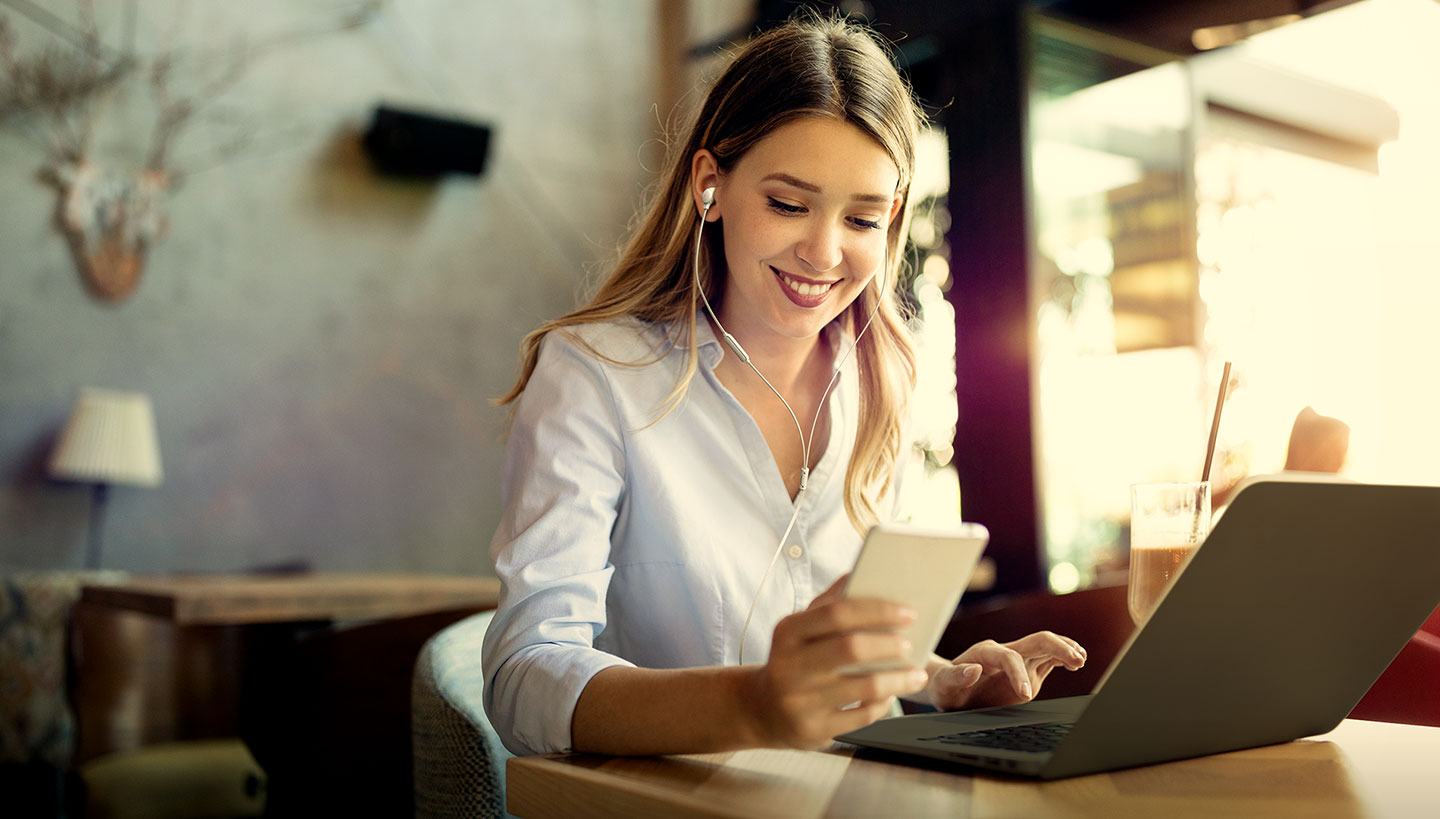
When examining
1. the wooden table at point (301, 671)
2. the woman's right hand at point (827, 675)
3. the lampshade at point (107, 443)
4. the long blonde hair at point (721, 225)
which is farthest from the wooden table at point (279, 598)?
the woman's right hand at point (827, 675)

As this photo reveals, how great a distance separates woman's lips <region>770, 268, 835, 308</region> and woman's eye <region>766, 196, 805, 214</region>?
0.23ft

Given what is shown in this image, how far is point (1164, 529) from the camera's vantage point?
0.97 metres

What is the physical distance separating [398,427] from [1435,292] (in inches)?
150

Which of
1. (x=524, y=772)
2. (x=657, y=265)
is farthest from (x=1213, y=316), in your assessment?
(x=524, y=772)

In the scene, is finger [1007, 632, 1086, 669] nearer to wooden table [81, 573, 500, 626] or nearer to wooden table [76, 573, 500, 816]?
wooden table [76, 573, 500, 816]

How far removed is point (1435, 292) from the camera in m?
2.90

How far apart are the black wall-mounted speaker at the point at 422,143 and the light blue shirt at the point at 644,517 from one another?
12.0 feet

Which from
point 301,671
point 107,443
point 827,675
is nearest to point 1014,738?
point 827,675

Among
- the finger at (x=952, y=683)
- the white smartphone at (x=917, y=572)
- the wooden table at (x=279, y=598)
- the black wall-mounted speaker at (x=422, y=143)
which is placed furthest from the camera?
the black wall-mounted speaker at (x=422, y=143)

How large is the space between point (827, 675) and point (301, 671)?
174 cm

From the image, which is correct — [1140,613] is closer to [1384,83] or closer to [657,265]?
[657,265]

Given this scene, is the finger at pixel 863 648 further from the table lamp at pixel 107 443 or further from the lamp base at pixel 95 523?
the lamp base at pixel 95 523

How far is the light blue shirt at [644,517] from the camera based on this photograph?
0.97 meters

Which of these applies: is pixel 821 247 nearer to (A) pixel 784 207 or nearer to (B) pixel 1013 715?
(A) pixel 784 207
